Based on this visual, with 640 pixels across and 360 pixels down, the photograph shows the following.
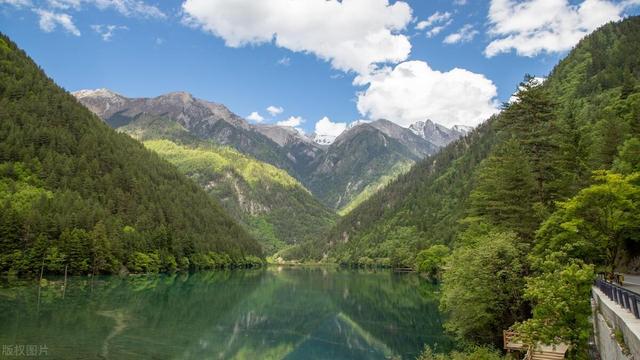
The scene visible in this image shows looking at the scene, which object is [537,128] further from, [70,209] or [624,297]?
[70,209]

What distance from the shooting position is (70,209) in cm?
12925

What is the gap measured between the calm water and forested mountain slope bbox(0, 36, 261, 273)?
75.6 ft

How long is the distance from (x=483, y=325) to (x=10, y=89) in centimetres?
21241

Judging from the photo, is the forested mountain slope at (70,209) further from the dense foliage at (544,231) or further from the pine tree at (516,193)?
the pine tree at (516,193)

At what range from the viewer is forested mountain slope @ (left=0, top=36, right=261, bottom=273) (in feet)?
356

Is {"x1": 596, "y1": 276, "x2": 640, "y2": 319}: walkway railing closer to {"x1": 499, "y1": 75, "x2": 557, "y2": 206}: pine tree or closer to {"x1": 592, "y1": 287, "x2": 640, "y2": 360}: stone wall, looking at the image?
{"x1": 592, "y1": 287, "x2": 640, "y2": 360}: stone wall

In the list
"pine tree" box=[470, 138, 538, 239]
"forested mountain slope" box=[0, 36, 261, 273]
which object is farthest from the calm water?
"forested mountain slope" box=[0, 36, 261, 273]

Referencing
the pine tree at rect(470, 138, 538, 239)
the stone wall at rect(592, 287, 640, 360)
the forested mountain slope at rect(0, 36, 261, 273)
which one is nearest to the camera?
the stone wall at rect(592, 287, 640, 360)

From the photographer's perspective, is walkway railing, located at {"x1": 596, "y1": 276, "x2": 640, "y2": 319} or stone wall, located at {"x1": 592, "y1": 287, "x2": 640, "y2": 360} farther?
walkway railing, located at {"x1": 596, "y1": 276, "x2": 640, "y2": 319}

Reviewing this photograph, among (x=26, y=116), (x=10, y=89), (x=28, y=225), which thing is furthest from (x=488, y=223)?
(x=10, y=89)

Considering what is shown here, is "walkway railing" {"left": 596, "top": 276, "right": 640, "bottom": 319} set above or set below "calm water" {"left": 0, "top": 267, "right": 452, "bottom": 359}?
above

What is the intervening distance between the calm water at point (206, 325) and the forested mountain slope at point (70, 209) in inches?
907

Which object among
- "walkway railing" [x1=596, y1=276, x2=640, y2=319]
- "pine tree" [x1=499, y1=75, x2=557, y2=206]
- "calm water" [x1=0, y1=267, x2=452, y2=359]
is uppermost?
"pine tree" [x1=499, y1=75, x2=557, y2=206]

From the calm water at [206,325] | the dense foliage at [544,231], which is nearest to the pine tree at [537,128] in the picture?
the dense foliage at [544,231]
